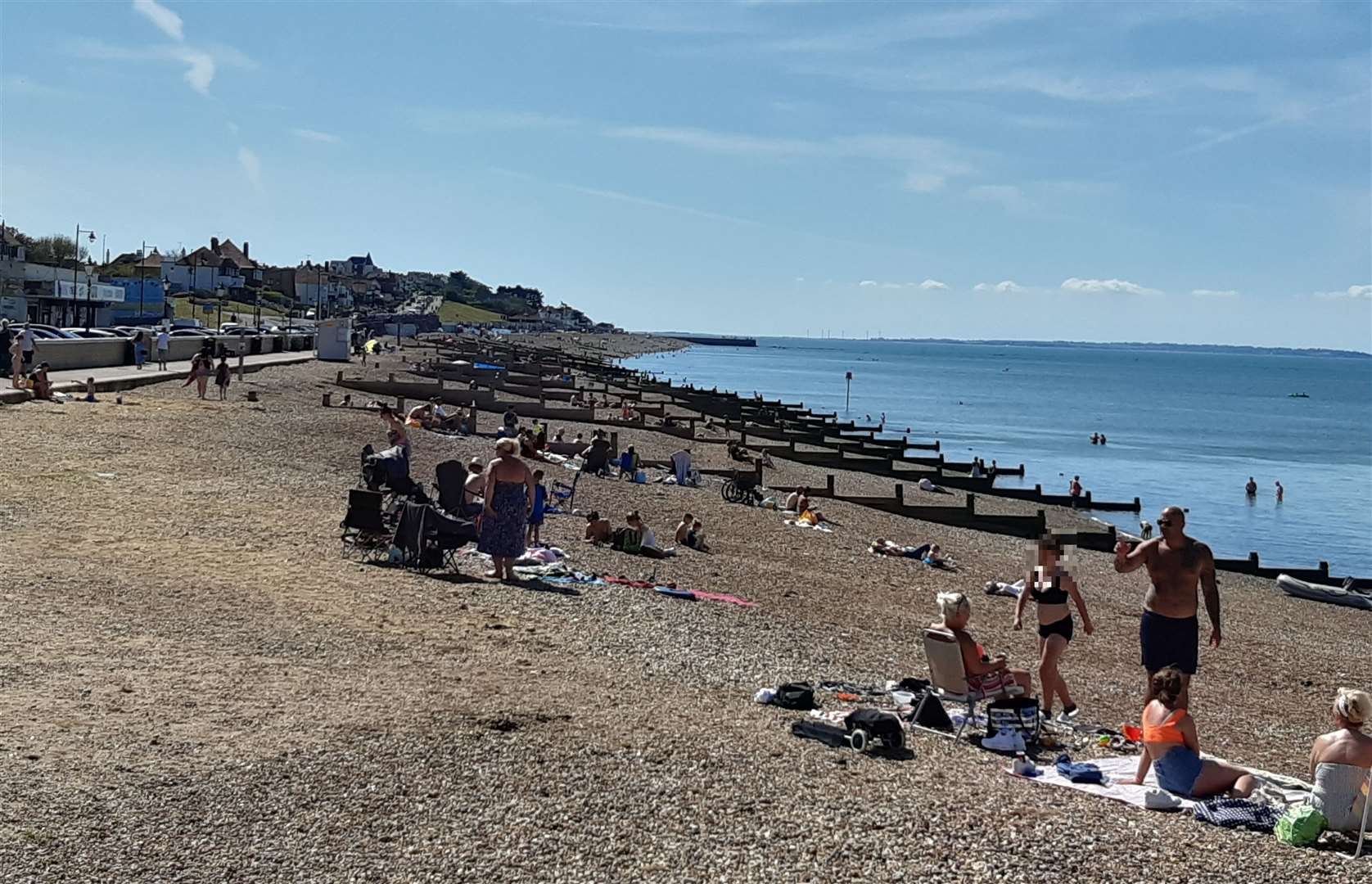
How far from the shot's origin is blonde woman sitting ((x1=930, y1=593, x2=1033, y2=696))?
9.49 m

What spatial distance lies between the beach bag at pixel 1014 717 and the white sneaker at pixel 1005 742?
0.05 metres

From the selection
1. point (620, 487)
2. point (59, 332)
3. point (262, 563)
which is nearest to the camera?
point (262, 563)

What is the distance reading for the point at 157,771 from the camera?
7.06 metres

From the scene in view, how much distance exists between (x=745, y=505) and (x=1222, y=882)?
61.4 ft

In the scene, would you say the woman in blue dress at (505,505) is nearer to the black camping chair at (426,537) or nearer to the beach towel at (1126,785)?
the black camping chair at (426,537)

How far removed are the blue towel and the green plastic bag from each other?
113 cm

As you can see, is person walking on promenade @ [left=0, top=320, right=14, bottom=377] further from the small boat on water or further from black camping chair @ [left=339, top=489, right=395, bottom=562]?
the small boat on water

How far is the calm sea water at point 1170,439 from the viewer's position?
133ft

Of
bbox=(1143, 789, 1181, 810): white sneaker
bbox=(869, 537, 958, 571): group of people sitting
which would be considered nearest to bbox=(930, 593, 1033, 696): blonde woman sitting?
bbox=(1143, 789, 1181, 810): white sneaker

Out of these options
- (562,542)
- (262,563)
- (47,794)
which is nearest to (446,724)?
(47,794)

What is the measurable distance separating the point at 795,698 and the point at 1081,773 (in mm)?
2171

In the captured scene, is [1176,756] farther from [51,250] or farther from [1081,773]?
[51,250]

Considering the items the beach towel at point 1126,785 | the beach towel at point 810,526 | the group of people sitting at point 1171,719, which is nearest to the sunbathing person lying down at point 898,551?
the beach towel at point 810,526

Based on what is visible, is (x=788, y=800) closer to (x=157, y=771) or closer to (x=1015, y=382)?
(x=157, y=771)
